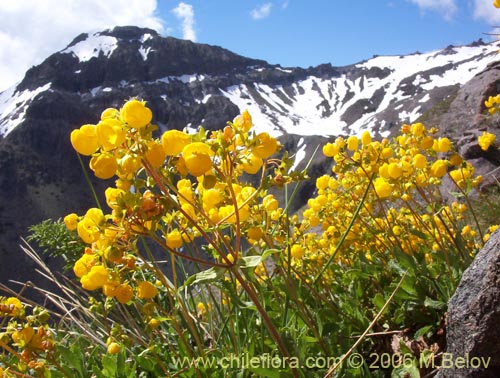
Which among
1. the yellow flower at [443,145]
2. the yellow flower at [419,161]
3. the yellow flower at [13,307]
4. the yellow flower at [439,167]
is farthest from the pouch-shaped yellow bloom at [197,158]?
the yellow flower at [443,145]

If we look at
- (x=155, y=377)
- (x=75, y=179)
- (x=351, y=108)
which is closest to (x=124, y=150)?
(x=155, y=377)

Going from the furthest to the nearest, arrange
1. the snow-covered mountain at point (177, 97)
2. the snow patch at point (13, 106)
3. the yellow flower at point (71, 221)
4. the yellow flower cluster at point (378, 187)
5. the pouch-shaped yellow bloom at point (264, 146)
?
the snow patch at point (13, 106)
the snow-covered mountain at point (177, 97)
the yellow flower cluster at point (378, 187)
the yellow flower at point (71, 221)
the pouch-shaped yellow bloom at point (264, 146)

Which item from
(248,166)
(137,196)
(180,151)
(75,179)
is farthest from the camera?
(75,179)

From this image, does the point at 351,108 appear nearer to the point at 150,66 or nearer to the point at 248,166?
the point at 150,66

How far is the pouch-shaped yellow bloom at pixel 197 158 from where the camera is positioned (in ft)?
4.64

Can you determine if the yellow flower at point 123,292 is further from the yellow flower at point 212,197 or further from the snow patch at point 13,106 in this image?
the snow patch at point 13,106

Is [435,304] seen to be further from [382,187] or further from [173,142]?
[173,142]

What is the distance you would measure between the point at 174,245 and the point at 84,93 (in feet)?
393

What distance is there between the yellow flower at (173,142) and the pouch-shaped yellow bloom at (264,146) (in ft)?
0.84

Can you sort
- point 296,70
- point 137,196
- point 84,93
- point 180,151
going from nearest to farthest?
point 137,196
point 180,151
point 84,93
point 296,70

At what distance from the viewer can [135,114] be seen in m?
1.37

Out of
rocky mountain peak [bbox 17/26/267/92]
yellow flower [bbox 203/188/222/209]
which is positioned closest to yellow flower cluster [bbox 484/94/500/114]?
yellow flower [bbox 203/188/222/209]

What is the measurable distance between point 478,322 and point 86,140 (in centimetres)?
162

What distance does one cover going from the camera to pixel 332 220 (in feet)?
12.5
